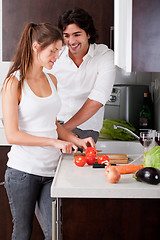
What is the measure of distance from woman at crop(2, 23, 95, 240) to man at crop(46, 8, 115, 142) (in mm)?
518

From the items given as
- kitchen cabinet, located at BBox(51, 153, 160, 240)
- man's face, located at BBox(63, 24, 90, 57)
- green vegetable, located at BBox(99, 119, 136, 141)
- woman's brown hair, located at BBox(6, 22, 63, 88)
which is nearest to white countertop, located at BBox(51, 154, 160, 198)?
kitchen cabinet, located at BBox(51, 153, 160, 240)

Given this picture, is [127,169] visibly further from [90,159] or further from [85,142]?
[85,142]

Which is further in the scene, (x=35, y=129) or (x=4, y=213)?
(x=4, y=213)

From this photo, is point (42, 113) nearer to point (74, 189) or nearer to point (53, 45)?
point (53, 45)

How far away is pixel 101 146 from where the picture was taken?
112 inches

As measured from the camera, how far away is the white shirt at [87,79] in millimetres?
2461

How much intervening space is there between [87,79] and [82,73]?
5cm

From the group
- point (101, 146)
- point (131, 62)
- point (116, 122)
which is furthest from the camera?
point (116, 122)

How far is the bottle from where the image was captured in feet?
10.4

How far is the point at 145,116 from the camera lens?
10.5 ft

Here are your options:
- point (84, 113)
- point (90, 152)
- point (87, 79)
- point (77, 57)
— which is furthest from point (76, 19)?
point (90, 152)

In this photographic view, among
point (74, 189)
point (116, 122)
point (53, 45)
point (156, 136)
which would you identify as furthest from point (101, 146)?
point (74, 189)

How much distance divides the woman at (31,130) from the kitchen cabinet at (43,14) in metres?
1.28

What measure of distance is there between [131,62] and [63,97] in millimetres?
1319
